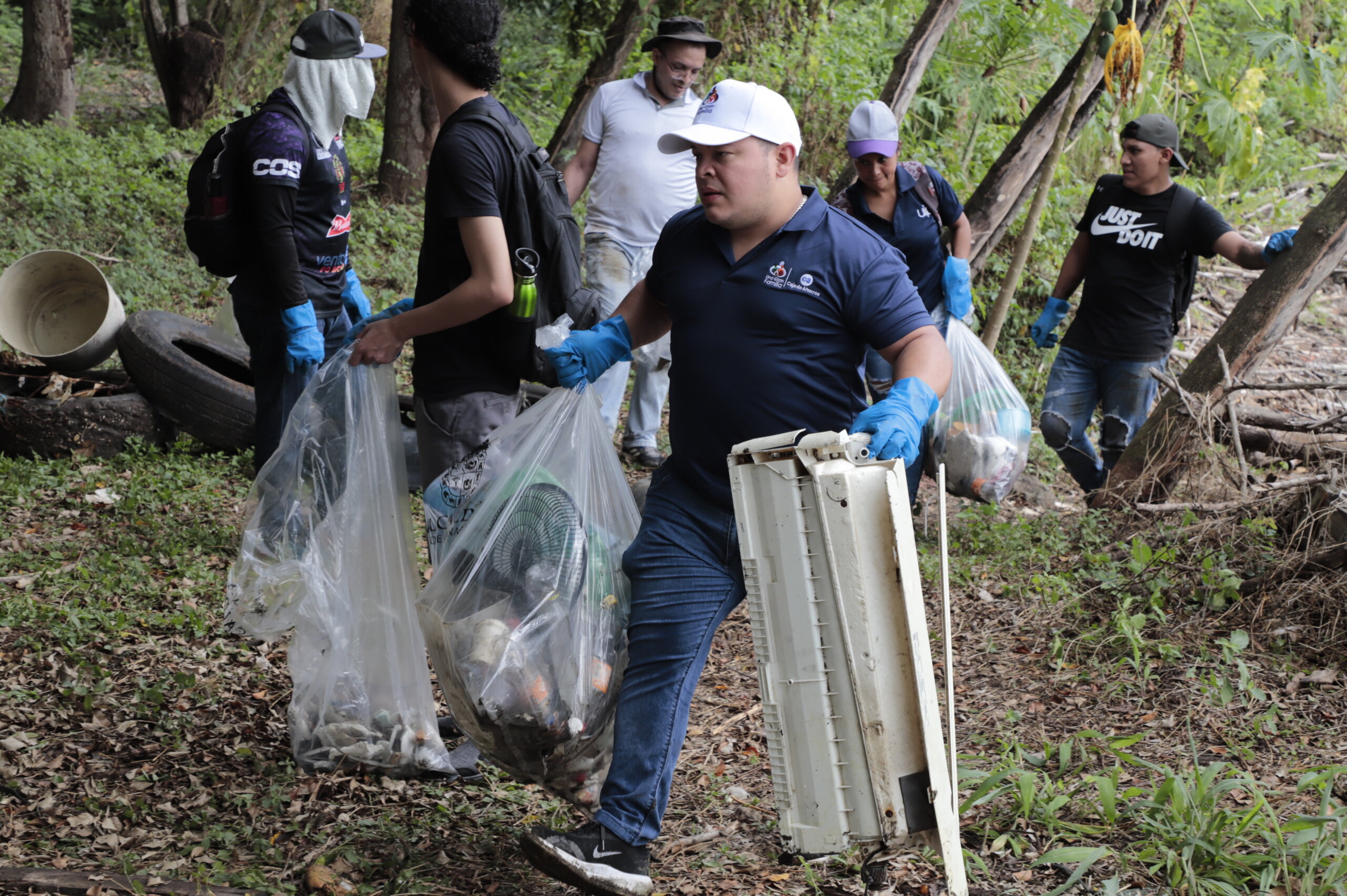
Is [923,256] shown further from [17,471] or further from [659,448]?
[17,471]

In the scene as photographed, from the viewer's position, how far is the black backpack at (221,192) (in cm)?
325

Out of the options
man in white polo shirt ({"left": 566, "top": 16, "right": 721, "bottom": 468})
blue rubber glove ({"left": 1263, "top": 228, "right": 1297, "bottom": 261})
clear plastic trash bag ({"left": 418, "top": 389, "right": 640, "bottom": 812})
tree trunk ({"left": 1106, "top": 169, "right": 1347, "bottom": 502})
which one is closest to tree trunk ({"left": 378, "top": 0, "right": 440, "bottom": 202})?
man in white polo shirt ({"left": 566, "top": 16, "right": 721, "bottom": 468})

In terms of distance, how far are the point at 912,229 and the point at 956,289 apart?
323mm

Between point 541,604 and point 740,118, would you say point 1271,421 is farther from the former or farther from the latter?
point 541,604

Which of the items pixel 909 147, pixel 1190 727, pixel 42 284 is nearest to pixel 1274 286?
pixel 1190 727

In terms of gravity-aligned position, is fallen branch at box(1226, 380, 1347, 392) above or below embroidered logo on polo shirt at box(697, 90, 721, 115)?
below

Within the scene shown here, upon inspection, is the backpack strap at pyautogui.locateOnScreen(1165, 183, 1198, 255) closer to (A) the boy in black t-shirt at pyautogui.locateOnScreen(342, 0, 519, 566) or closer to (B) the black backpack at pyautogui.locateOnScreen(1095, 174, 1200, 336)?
(B) the black backpack at pyautogui.locateOnScreen(1095, 174, 1200, 336)

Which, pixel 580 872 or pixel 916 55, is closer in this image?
pixel 580 872

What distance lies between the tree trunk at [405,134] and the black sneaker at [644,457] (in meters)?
3.93

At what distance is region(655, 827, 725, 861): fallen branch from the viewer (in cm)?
257

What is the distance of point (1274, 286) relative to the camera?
176 inches

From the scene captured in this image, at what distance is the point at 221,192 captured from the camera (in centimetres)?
326

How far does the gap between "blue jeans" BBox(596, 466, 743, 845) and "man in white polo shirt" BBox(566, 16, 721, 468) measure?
2.63 m

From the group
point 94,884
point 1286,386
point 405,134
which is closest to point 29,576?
point 94,884
